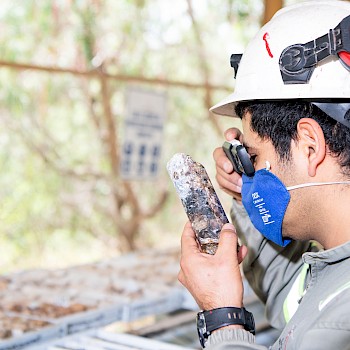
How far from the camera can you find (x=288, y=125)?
183 centimetres

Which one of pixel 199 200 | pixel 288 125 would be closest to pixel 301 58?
pixel 288 125

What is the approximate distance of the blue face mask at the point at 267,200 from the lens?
73.2 inches

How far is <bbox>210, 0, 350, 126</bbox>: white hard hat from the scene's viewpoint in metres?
1.77

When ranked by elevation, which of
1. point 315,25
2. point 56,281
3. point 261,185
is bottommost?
point 56,281

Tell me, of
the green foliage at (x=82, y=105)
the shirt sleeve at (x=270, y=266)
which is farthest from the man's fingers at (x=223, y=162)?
the green foliage at (x=82, y=105)

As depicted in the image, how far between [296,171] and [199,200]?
0.35 metres

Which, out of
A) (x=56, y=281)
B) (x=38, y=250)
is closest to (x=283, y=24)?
(x=56, y=281)

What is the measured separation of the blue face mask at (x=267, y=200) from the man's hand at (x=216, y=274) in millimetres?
114

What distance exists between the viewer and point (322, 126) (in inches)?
69.9

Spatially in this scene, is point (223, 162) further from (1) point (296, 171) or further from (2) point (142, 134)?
(2) point (142, 134)

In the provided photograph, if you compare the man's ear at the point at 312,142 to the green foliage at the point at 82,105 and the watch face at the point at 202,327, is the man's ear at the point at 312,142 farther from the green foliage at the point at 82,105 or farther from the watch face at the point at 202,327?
the green foliage at the point at 82,105

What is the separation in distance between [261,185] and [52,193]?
8.35 m

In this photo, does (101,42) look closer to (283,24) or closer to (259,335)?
(259,335)

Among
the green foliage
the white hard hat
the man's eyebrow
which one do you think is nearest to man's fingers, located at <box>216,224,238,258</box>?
the man's eyebrow
